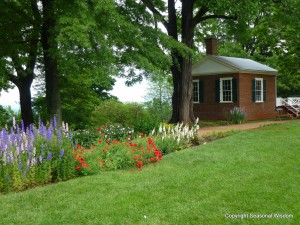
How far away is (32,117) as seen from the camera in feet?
61.7

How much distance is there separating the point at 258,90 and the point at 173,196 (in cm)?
1927

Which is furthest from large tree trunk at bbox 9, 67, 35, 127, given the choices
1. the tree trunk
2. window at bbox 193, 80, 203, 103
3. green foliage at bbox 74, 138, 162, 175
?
green foliage at bbox 74, 138, 162, 175

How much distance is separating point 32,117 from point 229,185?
14430mm

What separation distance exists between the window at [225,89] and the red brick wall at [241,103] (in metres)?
0.26

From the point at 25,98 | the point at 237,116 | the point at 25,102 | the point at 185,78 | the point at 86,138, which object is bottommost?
the point at 86,138

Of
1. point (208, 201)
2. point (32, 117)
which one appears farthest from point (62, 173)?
point (32, 117)

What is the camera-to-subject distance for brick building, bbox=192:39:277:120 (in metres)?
22.1

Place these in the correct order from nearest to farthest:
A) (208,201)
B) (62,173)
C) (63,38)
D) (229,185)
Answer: (208,201), (229,185), (62,173), (63,38)

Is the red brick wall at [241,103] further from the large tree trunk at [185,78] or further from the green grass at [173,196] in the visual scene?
the green grass at [173,196]

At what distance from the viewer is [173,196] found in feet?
19.1

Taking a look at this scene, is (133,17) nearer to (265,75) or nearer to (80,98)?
(80,98)

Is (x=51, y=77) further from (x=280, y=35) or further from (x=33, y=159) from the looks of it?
(x=280, y=35)

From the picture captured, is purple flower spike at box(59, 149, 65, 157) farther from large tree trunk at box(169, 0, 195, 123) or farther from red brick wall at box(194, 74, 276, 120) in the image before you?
red brick wall at box(194, 74, 276, 120)

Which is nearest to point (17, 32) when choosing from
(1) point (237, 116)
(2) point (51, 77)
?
(2) point (51, 77)
